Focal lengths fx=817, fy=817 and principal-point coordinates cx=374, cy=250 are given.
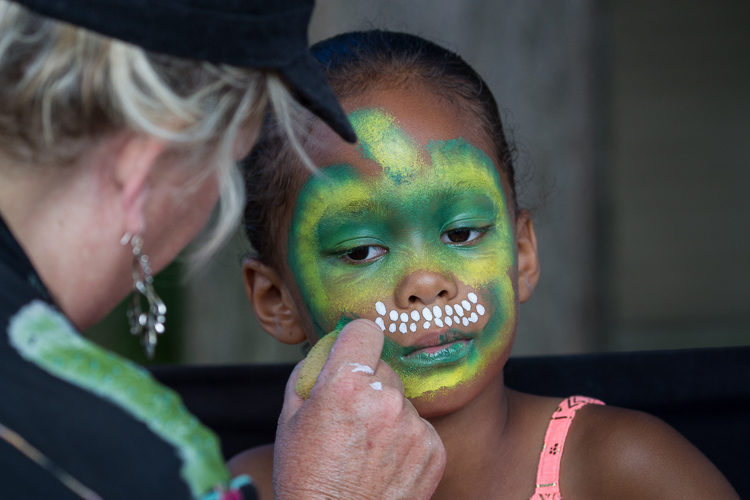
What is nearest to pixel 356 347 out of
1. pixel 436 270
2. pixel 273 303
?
pixel 436 270

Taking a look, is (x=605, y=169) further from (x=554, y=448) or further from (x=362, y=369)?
(x=362, y=369)

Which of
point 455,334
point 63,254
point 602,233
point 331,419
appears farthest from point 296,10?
point 602,233

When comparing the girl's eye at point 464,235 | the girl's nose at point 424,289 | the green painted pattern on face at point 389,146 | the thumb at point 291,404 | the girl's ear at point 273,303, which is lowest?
the girl's ear at point 273,303

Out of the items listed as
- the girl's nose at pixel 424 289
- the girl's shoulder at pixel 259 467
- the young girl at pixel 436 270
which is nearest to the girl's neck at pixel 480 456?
the young girl at pixel 436 270

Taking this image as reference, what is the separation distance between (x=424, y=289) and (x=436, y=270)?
0.19ft

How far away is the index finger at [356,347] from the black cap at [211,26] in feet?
1.55

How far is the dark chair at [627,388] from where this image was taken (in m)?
2.09

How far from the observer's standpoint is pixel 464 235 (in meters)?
1.74

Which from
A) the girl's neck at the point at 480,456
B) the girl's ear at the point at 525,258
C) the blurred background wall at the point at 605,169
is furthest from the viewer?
the blurred background wall at the point at 605,169

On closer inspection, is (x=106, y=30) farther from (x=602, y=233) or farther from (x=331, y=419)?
(x=602, y=233)

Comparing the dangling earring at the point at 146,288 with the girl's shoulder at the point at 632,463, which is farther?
the girl's shoulder at the point at 632,463

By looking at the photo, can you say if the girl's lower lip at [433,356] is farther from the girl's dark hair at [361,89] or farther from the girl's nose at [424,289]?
the girl's dark hair at [361,89]

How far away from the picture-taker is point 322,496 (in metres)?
1.27

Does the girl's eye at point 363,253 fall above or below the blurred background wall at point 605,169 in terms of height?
above
